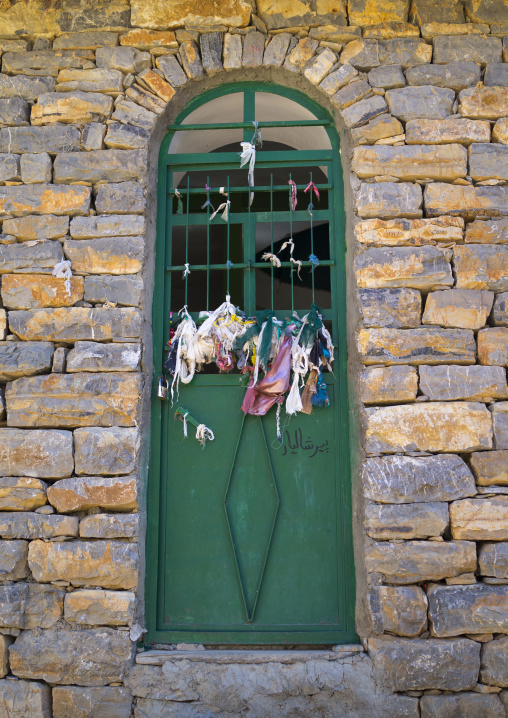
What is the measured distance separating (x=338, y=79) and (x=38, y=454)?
9.61 ft

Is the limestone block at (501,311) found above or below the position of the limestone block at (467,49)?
below

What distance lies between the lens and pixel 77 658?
129 inches

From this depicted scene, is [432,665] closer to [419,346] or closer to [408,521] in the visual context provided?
[408,521]

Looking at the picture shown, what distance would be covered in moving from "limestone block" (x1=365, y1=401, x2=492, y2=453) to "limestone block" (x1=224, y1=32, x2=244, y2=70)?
2.36 metres

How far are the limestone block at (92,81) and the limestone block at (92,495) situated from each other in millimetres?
2452

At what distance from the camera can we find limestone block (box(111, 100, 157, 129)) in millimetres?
3854

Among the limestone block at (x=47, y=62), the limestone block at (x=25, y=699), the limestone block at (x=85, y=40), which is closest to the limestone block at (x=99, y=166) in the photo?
the limestone block at (x=47, y=62)

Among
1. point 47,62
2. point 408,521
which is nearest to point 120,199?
point 47,62

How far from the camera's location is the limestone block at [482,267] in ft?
11.7

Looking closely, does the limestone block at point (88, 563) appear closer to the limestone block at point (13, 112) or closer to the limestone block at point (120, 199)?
the limestone block at point (120, 199)

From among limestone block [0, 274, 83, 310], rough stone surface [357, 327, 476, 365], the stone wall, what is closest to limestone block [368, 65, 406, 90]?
the stone wall

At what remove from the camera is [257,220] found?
3.93 metres

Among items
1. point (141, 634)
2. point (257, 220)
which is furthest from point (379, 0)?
point (141, 634)

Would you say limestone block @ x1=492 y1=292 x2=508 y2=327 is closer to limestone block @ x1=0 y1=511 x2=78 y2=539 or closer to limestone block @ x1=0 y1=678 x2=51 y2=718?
limestone block @ x1=0 y1=511 x2=78 y2=539
